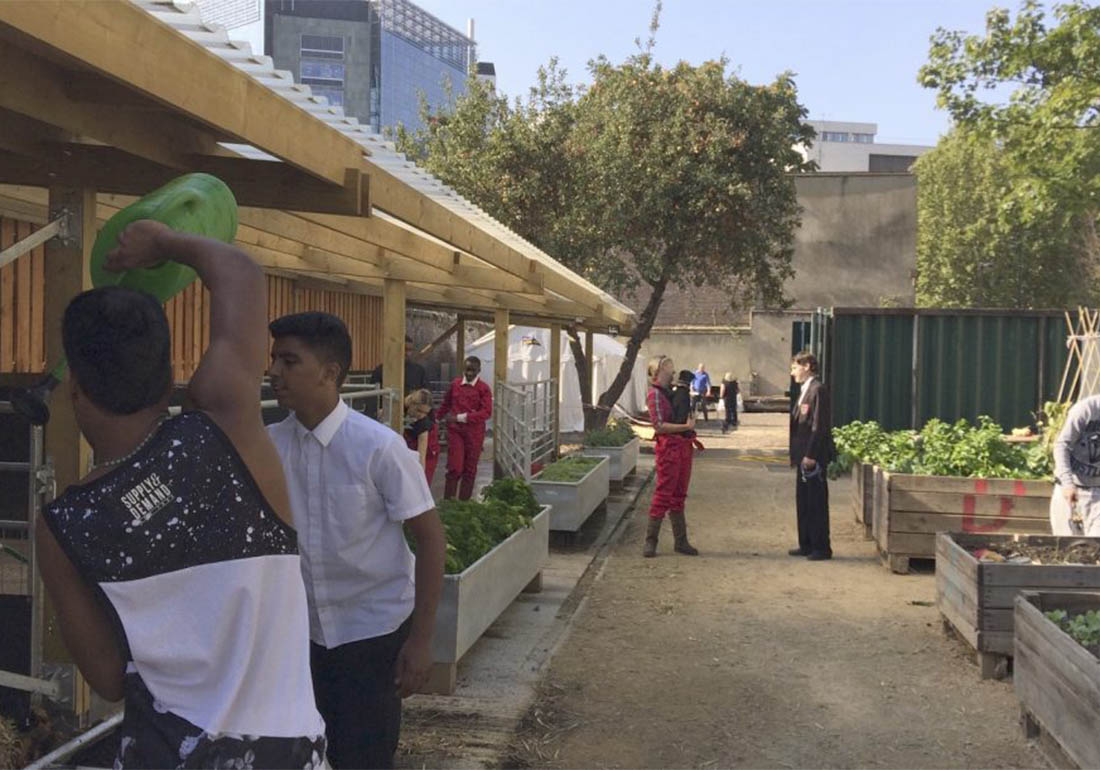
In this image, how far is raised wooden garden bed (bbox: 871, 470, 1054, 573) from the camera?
902cm

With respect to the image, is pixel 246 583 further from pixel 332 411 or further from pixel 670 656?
pixel 670 656

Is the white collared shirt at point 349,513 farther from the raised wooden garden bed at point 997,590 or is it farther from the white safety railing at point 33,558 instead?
the raised wooden garden bed at point 997,590

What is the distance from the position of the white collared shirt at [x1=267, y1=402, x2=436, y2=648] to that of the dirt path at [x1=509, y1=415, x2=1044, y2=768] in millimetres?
2240

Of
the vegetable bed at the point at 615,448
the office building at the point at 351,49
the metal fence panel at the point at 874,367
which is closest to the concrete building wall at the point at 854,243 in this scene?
the vegetable bed at the point at 615,448

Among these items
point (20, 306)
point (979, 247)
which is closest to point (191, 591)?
point (20, 306)

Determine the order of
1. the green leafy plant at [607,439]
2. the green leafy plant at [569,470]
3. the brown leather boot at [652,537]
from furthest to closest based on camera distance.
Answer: the green leafy plant at [607,439] → the green leafy plant at [569,470] → the brown leather boot at [652,537]

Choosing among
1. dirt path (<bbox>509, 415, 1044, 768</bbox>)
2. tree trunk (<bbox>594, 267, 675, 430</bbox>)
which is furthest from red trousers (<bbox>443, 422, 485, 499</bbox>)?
tree trunk (<bbox>594, 267, 675, 430</bbox>)

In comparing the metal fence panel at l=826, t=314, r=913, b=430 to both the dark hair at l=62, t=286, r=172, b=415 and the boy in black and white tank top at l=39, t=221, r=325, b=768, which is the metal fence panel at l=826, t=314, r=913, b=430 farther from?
the dark hair at l=62, t=286, r=172, b=415

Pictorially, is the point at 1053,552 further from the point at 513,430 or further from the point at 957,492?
the point at 513,430

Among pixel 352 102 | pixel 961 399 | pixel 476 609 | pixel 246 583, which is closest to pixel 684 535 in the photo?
pixel 476 609

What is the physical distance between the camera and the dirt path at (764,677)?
5234mm

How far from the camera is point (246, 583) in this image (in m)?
1.81

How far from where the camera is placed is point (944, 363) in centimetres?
1501

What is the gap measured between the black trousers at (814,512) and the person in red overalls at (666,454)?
1079 millimetres
